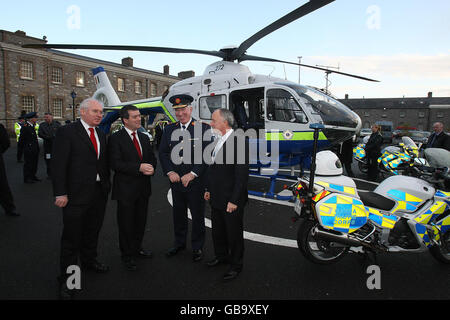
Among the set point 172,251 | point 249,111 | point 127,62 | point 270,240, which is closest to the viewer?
point 172,251

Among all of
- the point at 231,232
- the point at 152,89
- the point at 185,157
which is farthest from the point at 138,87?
the point at 231,232

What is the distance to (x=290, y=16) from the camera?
4832 millimetres

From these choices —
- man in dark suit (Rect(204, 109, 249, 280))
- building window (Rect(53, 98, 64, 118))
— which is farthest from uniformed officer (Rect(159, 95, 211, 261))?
building window (Rect(53, 98, 64, 118))

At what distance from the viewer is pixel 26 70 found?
27.5 m

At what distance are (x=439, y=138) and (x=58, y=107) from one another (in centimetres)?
3317

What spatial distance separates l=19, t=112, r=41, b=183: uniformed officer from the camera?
7633 mm

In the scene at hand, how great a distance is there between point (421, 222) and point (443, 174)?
623 millimetres

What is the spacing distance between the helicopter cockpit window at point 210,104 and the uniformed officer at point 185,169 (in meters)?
3.58

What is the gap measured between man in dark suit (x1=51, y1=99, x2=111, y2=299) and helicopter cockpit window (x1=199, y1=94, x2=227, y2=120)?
175 inches

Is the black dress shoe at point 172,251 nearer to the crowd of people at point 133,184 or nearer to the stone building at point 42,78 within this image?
the crowd of people at point 133,184

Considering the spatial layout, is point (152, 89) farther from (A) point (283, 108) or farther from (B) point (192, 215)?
(B) point (192, 215)

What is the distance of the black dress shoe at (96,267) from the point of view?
10.3ft

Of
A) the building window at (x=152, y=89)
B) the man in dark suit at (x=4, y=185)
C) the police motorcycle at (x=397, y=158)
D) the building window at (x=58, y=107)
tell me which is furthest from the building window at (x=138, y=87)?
the police motorcycle at (x=397, y=158)

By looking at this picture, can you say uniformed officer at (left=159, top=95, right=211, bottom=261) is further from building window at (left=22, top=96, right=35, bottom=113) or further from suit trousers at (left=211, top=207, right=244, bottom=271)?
building window at (left=22, top=96, right=35, bottom=113)
